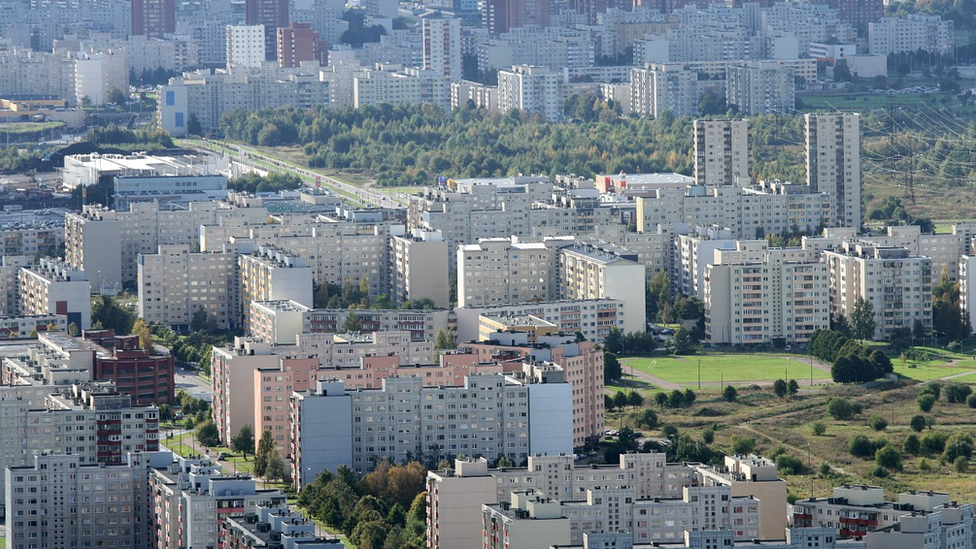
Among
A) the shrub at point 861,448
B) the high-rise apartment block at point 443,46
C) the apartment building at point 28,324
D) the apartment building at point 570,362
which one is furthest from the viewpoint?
the high-rise apartment block at point 443,46

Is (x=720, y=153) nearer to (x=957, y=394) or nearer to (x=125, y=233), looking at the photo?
(x=125, y=233)

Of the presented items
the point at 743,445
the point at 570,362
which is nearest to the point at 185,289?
the point at 570,362

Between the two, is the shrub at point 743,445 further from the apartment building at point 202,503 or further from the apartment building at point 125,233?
the apartment building at point 125,233

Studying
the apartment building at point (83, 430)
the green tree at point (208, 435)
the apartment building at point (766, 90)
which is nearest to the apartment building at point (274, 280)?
the green tree at point (208, 435)

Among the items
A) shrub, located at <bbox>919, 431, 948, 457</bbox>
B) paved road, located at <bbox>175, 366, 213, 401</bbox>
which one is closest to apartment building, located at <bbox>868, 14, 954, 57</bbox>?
paved road, located at <bbox>175, 366, 213, 401</bbox>

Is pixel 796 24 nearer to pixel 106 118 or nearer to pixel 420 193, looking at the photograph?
pixel 106 118

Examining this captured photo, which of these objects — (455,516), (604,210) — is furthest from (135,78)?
(455,516)
